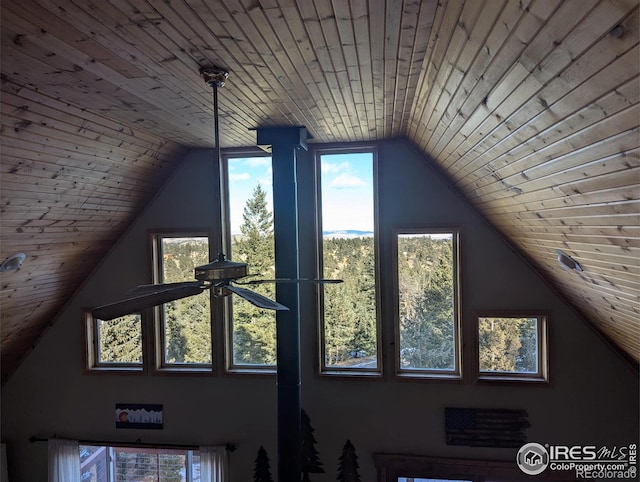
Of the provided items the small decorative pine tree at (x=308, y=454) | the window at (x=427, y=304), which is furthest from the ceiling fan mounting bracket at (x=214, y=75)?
the small decorative pine tree at (x=308, y=454)

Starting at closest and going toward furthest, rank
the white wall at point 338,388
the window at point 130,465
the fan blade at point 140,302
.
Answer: the fan blade at point 140,302 < the white wall at point 338,388 < the window at point 130,465

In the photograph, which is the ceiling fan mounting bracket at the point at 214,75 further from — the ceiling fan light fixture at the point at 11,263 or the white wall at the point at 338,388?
the ceiling fan light fixture at the point at 11,263

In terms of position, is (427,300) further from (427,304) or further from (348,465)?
(348,465)

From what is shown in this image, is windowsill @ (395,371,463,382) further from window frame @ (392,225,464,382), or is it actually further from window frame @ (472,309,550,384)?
window frame @ (472,309,550,384)

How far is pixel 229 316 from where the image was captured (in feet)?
14.9

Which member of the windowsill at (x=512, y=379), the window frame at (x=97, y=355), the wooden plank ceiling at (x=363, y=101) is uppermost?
the wooden plank ceiling at (x=363, y=101)

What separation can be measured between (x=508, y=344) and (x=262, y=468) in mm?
3002

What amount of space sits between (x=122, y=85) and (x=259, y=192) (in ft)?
7.13

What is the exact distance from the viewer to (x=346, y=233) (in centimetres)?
436

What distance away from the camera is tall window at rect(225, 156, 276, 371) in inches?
176

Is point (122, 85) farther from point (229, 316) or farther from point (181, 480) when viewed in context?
point (181, 480)

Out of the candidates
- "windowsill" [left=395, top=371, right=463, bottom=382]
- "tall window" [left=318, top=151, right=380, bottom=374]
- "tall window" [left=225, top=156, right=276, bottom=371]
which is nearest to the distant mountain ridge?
"tall window" [left=318, top=151, right=380, bottom=374]

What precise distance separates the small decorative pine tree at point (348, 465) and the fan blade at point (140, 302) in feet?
Answer: 10.6

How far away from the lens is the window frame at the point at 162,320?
4.49m
